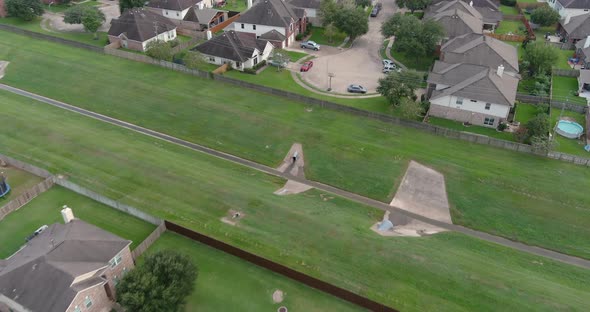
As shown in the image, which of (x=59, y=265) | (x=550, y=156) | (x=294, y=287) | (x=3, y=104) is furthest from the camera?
(x=3, y=104)

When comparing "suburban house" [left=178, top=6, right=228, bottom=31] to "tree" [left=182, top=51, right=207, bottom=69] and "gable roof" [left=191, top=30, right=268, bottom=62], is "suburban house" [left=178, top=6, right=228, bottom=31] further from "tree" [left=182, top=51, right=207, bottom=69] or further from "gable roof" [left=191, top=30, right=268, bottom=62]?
"tree" [left=182, top=51, right=207, bottom=69]

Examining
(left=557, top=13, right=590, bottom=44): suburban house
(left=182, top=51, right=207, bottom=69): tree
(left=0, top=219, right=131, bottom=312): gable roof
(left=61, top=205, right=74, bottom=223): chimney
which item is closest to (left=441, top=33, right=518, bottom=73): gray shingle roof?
(left=557, top=13, right=590, bottom=44): suburban house

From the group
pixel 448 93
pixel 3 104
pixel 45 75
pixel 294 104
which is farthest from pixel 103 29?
pixel 448 93

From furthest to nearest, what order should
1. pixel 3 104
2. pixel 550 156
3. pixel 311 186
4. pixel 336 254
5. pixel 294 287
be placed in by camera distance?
pixel 3 104 < pixel 550 156 < pixel 311 186 < pixel 336 254 < pixel 294 287

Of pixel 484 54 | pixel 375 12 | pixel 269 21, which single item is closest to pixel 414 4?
pixel 375 12

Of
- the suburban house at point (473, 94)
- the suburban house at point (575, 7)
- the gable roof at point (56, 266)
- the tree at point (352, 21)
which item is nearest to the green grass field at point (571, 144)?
the suburban house at point (473, 94)

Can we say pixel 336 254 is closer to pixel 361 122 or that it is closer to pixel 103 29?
pixel 361 122
